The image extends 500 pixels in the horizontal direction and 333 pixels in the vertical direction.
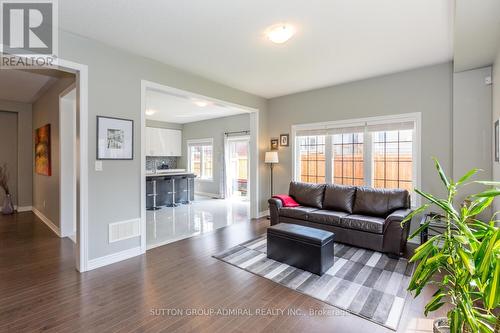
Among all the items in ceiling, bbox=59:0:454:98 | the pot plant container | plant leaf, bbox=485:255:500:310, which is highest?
ceiling, bbox=59:0:454:98

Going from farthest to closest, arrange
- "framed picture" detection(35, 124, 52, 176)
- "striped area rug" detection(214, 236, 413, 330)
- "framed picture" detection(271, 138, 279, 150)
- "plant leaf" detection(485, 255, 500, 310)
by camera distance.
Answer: "framed picture" detection(271, 138, 279, 150) < "framed picture" detection(35, 124, 52, 176) < "striped area rug" detection(214, 236, 413, 330) < "plant leaf" detection(485, 255, 500, 310)

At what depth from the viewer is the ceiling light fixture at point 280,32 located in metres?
2.67

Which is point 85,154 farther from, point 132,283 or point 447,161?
point 447,161

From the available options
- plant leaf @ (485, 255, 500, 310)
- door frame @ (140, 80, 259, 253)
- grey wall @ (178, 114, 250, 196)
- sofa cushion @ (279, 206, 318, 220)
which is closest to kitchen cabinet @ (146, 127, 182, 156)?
grey wall @ (178, 114, 250, 196)

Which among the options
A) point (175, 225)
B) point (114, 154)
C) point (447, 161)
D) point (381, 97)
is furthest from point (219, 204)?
point (447, 161)

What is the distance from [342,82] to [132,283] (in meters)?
4.64

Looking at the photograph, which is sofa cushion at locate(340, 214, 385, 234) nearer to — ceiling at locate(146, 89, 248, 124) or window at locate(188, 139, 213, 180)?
ceiling at locate(146, 89, 248, 124)

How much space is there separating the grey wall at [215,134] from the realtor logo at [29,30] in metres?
5.50

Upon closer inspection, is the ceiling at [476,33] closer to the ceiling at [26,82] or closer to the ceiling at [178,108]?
the ceiling at [178,108]

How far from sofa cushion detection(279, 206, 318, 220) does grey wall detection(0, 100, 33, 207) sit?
6499 mm

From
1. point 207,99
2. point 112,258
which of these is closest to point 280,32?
point 207,99

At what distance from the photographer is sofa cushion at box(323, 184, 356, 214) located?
422 centimetres

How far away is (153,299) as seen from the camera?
2.39m

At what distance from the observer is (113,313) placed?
2172 mm
